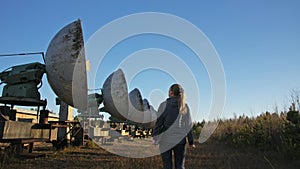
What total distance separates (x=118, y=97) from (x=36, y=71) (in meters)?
4.59

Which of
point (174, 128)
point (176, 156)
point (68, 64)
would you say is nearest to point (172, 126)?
point (174, 128)

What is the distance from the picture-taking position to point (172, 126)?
13.8 ft

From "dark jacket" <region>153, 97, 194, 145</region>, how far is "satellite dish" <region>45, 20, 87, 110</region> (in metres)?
2.19

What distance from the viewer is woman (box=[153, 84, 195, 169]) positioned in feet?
13.5

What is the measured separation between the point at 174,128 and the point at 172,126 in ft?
0.15

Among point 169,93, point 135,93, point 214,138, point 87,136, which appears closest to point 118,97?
point 87,136

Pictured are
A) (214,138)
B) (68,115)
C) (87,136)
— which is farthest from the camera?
(214,138)

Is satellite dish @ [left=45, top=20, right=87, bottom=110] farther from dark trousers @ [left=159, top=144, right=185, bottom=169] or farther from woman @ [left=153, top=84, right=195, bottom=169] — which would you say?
dark trousers @ [left=159, top=144, right=185, bottom=169]

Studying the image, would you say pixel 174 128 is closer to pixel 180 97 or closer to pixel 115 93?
pixel 180 97

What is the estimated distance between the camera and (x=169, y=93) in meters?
4.44

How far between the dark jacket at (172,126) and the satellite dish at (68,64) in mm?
2189

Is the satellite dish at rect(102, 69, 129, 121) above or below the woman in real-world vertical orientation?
above

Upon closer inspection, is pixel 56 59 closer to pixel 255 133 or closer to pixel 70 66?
pixel 70 66

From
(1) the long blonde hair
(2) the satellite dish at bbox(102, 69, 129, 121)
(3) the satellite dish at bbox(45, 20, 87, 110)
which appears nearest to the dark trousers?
(1) the long blonde hair
